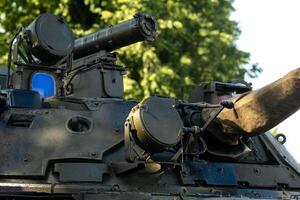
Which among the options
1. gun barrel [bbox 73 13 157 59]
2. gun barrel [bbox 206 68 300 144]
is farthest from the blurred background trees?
gun barrel [bbox 206 68 300 144]

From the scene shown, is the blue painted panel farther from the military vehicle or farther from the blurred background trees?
the blurred background trees

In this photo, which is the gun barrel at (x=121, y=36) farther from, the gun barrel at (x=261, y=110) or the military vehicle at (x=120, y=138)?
the gun barrel at (x=261, y=110)

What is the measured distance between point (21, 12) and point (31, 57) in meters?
13.8

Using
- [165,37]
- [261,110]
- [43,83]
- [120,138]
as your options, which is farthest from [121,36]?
[165,37]

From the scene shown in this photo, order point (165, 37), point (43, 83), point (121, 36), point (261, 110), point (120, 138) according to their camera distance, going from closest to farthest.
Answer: point (261, 110) < point (120, 138) < point (43, 83) < point (121, 36) < point (165, 37)

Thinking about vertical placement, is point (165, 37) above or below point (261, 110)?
above

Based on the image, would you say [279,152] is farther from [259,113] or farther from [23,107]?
[23,107]

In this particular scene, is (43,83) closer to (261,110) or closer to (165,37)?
(261,110)

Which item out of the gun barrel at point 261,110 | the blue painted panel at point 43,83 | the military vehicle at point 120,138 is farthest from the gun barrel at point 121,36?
the gun barrel at point 261,110

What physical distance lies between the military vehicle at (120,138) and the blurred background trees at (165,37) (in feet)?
36.2

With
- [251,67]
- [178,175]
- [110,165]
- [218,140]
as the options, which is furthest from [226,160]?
[251,67]

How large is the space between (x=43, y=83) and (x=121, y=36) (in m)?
1.20

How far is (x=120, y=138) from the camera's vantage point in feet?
24.7

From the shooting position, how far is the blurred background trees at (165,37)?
20.5m
